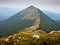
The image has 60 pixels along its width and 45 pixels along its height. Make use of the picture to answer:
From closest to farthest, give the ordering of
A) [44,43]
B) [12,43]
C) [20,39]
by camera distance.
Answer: [44,43] < [12,43] < [20,39]

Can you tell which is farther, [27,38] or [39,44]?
[27,38]

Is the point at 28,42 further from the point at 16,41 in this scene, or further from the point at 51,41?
the point at 51,41

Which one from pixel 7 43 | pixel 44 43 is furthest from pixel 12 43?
pixel 44 43

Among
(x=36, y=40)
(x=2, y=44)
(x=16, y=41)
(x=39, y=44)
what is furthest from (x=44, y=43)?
(x=2, y=44)

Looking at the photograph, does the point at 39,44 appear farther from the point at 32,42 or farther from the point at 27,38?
the point at 27,38

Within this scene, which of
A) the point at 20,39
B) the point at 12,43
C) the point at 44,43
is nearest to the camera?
the point at 44,43

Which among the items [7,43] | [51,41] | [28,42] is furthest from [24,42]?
[51,41]

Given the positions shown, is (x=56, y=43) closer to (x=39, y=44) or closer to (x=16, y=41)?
(x=39, y=44)

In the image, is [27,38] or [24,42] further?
[27,38]
